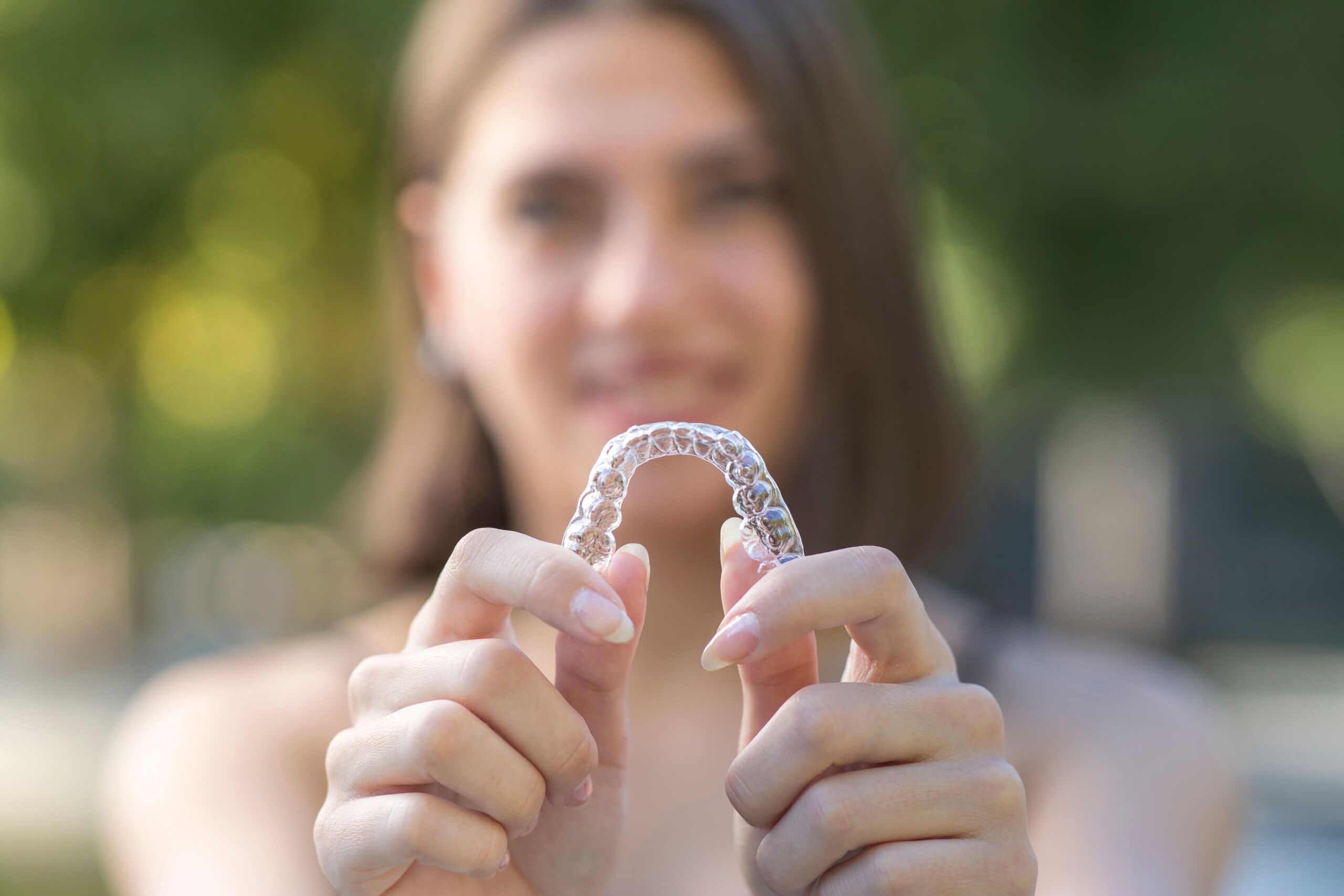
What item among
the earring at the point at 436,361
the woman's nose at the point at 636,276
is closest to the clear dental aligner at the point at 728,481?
the woman's nose at the point at 636,276

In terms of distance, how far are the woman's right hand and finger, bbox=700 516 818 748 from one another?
0.07 meters

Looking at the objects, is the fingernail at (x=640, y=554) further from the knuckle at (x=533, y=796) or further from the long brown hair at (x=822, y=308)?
the long brown hair at (x=822, y=308)

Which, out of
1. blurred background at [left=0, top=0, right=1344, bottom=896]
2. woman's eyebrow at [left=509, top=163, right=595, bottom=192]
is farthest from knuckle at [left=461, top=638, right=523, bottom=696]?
blurred background at [left=0, top=0, right=1344, bottom=896]

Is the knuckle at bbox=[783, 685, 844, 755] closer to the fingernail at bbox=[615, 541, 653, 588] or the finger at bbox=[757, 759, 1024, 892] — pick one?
the finger at bbox=[757, 759, 1024, 892]

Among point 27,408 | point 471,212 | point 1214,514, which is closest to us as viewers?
point 471,212

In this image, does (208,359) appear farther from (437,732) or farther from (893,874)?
(893,874)

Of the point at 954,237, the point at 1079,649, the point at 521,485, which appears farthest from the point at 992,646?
the point at 954,237

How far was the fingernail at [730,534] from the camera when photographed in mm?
923

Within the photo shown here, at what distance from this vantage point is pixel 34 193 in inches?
194

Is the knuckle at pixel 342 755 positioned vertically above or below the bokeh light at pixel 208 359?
below

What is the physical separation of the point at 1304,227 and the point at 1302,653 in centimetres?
168

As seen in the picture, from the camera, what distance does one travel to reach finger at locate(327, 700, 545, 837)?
854mm

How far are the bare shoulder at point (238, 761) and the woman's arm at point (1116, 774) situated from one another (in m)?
0.89

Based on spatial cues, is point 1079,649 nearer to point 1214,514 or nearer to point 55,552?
point 1214,514
